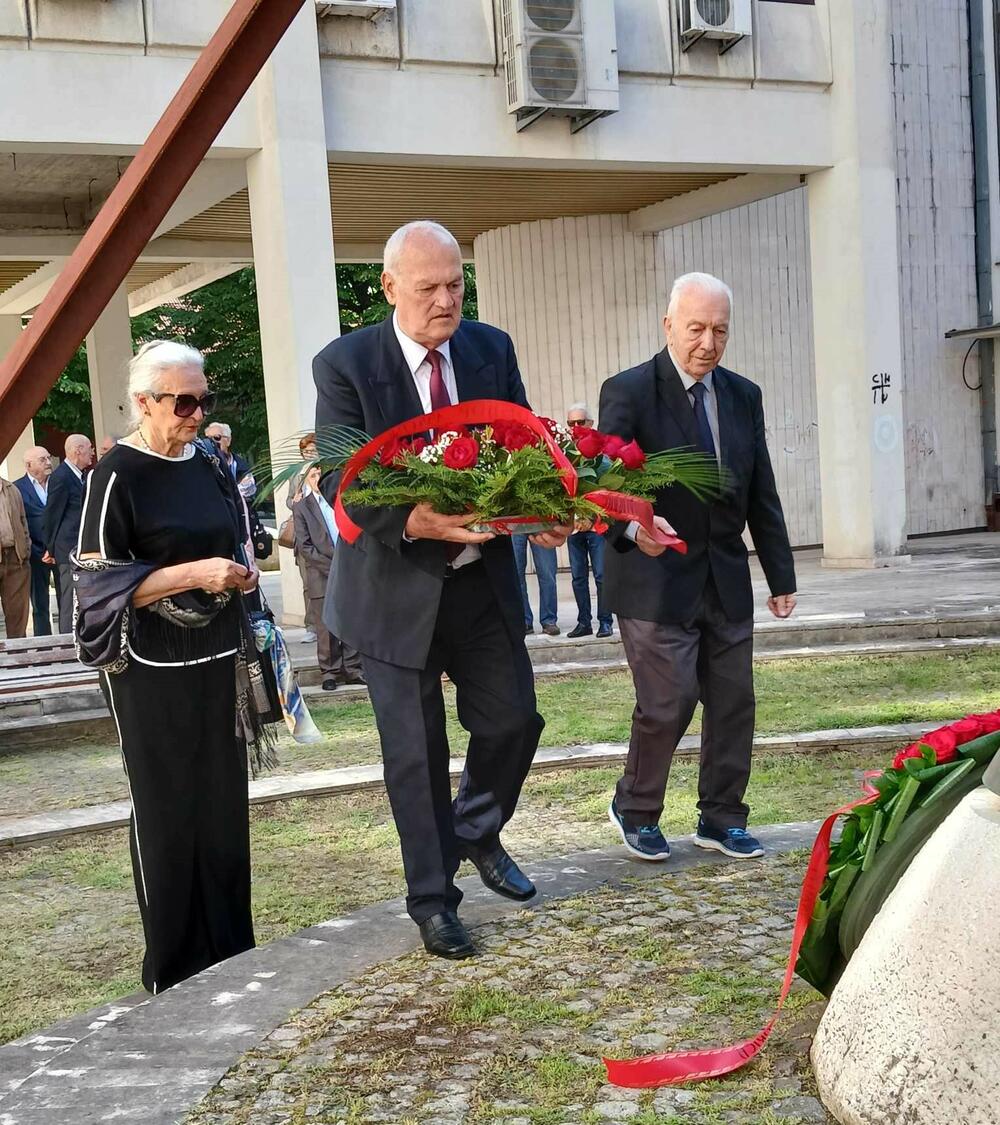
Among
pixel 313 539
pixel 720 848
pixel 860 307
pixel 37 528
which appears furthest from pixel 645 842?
pixel 860 307

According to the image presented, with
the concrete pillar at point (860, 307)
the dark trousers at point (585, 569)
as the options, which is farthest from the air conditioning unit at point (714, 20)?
the dark trousers at point (585, 569)

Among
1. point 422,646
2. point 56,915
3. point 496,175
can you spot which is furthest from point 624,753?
point 496,175

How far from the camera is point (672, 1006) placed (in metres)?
3.61

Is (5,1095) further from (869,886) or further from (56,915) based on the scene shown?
(56,915)

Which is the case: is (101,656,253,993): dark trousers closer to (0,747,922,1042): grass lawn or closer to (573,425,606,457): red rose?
(0,747,922,1042): grass lawn

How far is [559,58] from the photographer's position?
15.2 meters

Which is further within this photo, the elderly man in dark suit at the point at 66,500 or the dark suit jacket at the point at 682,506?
the elderly man in dark suit at the point at 66,500

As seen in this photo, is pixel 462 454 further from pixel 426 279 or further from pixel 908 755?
pixel 908 755

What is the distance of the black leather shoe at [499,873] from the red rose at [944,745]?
1.66 m

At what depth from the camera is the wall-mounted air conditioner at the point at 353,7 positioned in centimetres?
1451

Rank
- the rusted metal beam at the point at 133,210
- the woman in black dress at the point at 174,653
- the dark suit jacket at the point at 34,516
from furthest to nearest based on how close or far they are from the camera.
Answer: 1. the dark suit jacket at the point at 34,516
2. the woman in black dress at the point at 174,653
3. the rusted metal beam at the point at 133,210

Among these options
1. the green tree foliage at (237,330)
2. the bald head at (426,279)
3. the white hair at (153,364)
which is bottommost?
the white hair at (153,364)

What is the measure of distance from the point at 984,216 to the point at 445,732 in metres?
20.3

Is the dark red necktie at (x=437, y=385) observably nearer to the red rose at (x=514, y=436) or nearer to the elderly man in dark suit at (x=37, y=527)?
the red rose at (x=514, y=436)
